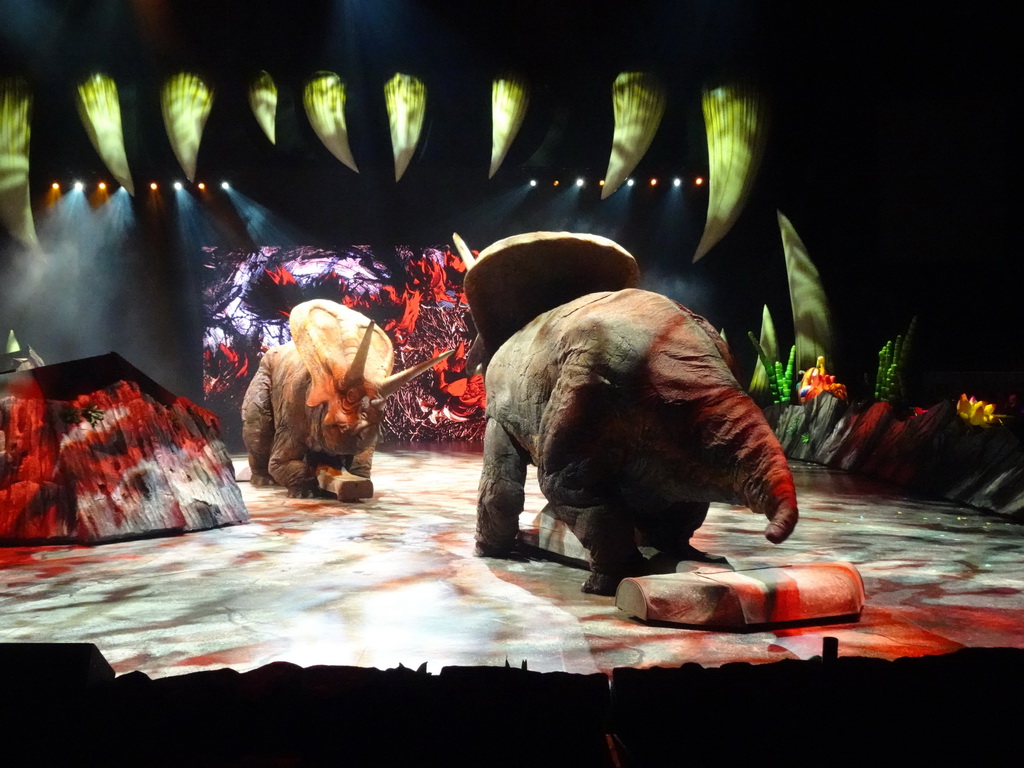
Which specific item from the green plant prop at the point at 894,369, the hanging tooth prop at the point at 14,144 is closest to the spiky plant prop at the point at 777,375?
the green plant prop at the point at 894,369

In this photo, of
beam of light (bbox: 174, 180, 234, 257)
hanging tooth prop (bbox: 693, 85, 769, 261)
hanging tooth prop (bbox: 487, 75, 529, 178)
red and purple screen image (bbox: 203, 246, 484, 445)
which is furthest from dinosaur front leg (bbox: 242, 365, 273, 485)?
beam of light (bbox: 174, 180, 234, 257)

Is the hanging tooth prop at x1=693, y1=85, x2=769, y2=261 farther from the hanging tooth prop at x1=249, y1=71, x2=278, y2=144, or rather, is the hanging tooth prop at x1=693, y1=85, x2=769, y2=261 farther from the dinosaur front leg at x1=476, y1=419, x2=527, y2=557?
the dinosaur front leg at x1=476, y1=419, x2=527, y2=557

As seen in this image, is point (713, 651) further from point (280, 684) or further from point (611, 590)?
point (280, 684)

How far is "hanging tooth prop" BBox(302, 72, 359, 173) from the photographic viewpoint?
21.6 ft

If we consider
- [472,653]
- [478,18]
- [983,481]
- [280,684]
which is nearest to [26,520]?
[472,653]

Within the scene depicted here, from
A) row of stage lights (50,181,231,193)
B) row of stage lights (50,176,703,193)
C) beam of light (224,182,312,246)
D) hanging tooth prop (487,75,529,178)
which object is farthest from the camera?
beam of light (224,182,312,246)

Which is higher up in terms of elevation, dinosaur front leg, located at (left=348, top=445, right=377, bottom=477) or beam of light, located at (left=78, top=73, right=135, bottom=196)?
beam of light, located at (left=78, top=73, right=135, bottom=196)

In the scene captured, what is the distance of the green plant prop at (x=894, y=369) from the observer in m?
8.27

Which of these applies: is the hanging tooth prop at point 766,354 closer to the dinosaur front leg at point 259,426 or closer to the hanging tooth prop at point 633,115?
the hanging tooth prop at point 633,115

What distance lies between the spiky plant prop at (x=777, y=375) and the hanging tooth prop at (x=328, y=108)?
20.9 feet

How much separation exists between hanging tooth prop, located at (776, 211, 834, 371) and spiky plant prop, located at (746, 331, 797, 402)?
593mm

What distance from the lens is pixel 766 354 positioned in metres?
11.7

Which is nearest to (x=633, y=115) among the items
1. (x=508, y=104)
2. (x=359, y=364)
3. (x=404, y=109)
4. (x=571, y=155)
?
(x=508, y=104)

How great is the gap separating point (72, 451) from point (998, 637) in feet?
15.0
